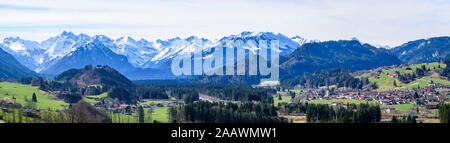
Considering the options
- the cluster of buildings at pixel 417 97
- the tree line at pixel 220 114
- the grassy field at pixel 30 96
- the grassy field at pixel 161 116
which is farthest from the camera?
the cluster of buildings at pixel 417 97

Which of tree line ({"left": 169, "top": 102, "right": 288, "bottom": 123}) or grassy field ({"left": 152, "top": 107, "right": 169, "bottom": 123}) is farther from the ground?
tree line ({"left": 169, "top": 102, "right": 288, "bottom": 123})

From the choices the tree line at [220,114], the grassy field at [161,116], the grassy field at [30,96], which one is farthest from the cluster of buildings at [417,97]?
the grassy field at [30,96]

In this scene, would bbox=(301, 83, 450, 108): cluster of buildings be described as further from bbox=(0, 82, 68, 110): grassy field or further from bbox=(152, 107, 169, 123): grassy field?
bbox=(0, 82, 68, 110): grassy field

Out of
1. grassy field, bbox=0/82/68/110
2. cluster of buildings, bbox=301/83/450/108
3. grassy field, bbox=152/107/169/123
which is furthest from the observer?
cluster of buildings, bbox=301/83/450/108

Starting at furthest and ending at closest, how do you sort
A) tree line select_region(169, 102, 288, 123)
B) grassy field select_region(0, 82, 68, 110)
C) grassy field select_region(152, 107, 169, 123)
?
grassy field select_region(0, 82, 68, 110)
grassy field select_region(152, 107, 169, 123)
tree line select_region(169, 102, 288, 123)

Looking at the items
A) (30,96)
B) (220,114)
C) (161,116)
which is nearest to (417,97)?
(220,114)

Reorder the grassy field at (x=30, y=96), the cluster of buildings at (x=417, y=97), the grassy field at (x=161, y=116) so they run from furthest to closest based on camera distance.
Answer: the cluster of buildings at (x=417, y=97) → the grassy field at (x=30, y=96) → the grassy field at (x=161, y=116)

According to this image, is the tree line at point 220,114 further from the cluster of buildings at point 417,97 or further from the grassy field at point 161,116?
the cluster of buildings at point 417,97

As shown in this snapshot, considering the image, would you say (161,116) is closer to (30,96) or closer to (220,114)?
(220,114)

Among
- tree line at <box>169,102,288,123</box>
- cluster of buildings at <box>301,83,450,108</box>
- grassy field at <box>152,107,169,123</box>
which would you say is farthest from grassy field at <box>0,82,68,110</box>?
cluster of buildings at <box>301,83,450,108</box>
